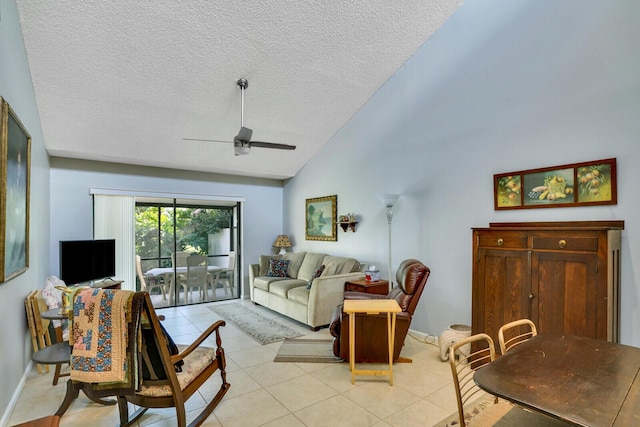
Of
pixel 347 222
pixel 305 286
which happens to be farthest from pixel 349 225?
pixel 305 286

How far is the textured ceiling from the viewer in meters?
2.98

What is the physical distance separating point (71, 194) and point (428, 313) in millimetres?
5355

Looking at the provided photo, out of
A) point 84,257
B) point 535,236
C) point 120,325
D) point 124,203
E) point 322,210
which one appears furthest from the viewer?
point 322,210

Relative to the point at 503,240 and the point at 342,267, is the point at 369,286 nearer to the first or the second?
the point at 342,267

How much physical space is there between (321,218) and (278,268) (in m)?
1.19

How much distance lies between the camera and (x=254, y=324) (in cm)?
481

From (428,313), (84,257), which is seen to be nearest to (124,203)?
(84,257)

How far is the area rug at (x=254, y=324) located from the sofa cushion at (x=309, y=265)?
0.95m

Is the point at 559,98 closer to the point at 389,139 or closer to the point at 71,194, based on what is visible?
the point at 389,139

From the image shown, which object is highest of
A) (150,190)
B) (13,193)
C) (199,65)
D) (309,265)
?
(199,65)

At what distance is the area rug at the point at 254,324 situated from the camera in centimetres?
429

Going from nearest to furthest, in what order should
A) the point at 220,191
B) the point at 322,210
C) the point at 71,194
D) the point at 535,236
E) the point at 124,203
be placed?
the point at 535,236
the point at 71,194
the point at 124,203
the point at 322,210
the point at 220,191

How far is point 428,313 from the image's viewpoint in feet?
13.6

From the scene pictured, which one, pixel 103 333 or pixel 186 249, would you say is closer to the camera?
pixel 103 333
